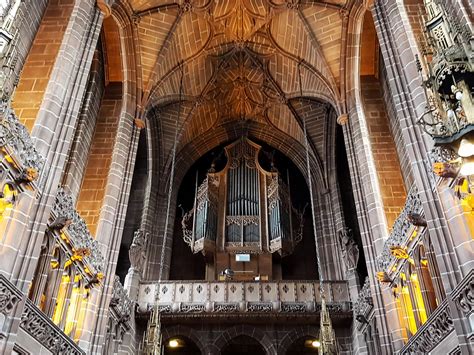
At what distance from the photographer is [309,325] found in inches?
640

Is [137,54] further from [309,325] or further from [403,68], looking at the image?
[309,325]

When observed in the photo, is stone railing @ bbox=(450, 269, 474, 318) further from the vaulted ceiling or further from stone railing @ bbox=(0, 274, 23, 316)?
the vaulted ceiling

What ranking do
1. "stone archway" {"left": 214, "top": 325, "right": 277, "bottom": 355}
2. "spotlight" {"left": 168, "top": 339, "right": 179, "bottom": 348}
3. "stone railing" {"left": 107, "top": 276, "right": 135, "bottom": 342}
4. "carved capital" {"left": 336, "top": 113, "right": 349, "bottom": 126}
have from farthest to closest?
"spotlight" {"left": 168, "top": 339, "right": 179, "bottom": 348}, "carved capital" {"left": 336, "top": 113, "right": 349, "bottom": 126}, "stone archway" {"left": 214, "top": 325, "right": 277, "bottom": 355}, "stone railing" {"left": 107, "top": 276, "right": 135, "bottom": 342}

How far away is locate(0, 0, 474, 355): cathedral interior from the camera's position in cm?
816

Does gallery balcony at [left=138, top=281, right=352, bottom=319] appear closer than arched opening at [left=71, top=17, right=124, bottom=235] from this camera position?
No

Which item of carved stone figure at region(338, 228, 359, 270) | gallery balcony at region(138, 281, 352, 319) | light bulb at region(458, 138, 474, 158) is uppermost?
carved stone figure at region(338, 228, 359, 270)

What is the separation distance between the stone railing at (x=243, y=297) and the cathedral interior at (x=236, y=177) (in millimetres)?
57

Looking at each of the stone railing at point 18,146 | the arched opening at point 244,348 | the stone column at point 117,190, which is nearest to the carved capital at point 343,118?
→ the stone column at point 117,190

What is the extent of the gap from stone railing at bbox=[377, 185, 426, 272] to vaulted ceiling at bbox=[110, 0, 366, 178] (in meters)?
6.64

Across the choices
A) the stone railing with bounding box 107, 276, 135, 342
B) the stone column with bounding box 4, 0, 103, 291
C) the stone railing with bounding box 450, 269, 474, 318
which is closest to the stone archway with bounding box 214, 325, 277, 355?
the stone railing with bounding box 107, 276, 135, 342

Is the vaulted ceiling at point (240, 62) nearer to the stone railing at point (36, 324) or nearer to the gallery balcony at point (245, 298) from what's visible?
the gallery balcony at point (245, 298)

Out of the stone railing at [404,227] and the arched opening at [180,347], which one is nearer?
the stone railing at [404,227]

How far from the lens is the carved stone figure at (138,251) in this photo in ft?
54.0

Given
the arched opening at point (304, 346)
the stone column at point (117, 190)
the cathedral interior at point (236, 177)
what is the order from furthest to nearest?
the arched opening at point (304, 346), the stone column at point (117, 190), the cathedral interior at point (236, 177)
